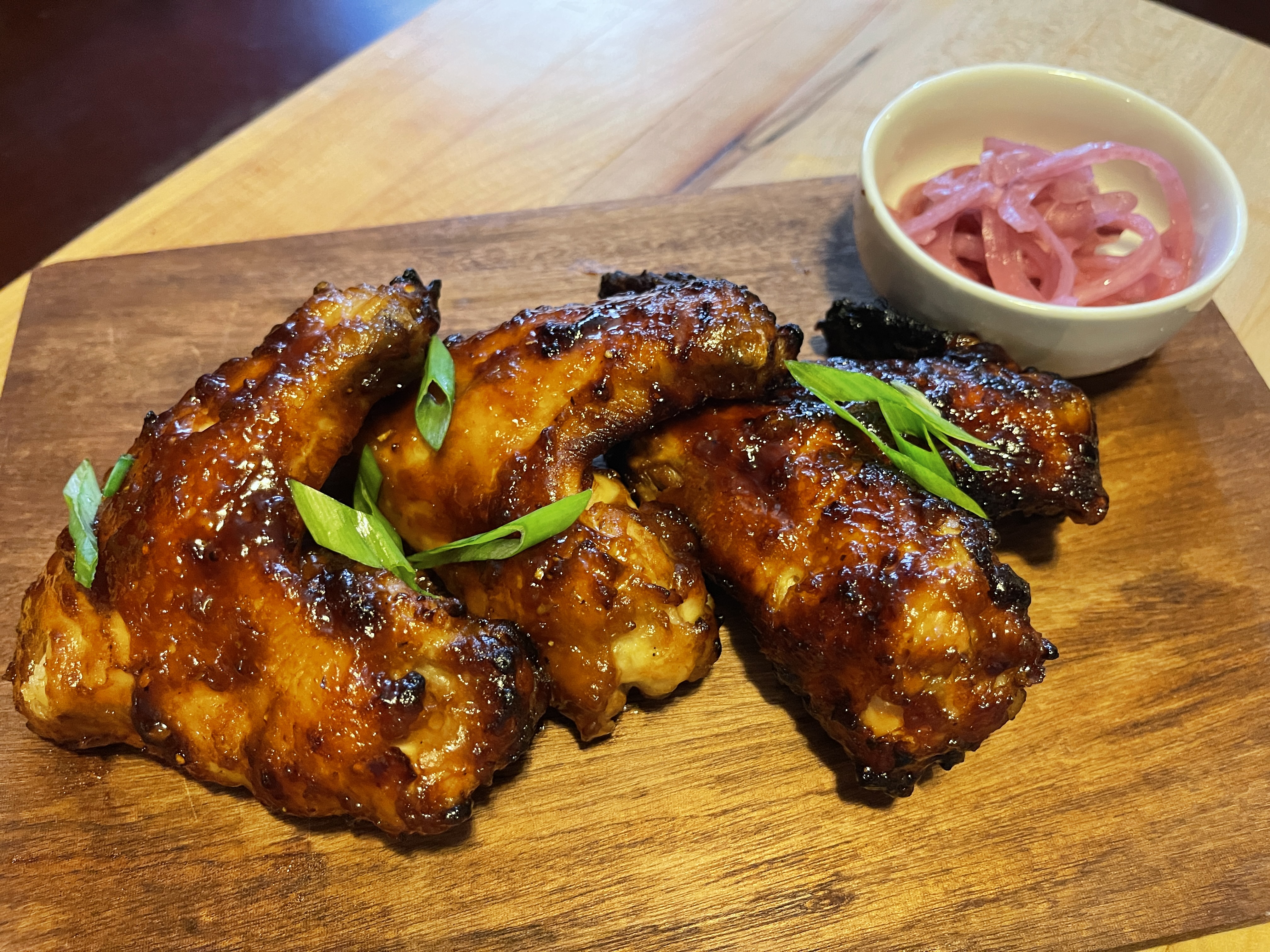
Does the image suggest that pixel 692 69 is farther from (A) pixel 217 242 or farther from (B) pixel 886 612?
(B) pixel 886 612

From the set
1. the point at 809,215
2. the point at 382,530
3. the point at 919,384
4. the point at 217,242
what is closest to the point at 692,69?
the point at 809,215

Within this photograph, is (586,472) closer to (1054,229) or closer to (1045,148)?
(1054,229)

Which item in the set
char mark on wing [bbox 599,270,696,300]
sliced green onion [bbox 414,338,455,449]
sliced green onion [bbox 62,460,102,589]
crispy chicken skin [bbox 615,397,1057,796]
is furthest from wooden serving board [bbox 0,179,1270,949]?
char mark on wing [bbox 599,270,696,300]

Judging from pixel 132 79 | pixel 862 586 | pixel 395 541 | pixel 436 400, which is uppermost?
pixel 132 79

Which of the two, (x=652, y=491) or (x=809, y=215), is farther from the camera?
(x=809, y=215)

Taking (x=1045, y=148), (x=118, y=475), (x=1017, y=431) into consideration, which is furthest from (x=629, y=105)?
(x=118, y=475)

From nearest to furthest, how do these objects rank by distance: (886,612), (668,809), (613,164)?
(886,612), (668,809), (613,164)

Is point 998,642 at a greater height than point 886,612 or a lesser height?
lesser

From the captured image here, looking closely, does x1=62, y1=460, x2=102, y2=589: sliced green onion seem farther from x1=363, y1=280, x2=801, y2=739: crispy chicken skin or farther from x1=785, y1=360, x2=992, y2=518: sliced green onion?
x1=785, y1=360, x2=992, y2=518: sliced green onion
